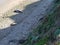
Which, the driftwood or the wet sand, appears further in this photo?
the wet sand

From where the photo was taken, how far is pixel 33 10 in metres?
15.0

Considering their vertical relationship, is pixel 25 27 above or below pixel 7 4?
below

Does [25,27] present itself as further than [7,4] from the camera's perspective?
No

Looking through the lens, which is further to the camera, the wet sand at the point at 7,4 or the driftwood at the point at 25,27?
the wet sand at the point at 7,4

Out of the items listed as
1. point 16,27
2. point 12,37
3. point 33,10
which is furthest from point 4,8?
point 12,37

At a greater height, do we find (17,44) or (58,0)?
(58,0)

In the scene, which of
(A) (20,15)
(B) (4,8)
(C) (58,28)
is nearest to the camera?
(C) (58,28)

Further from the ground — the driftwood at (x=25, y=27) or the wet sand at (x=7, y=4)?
the wet sand at (x=7, y=4)

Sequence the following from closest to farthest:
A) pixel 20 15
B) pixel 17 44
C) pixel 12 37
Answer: pixel 17 44 < pixel 12 37 < pixel 20 15

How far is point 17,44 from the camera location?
1059cm

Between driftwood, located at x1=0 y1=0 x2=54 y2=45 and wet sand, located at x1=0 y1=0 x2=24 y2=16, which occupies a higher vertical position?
wet sand, located at x1=0 y1=0 x2=24 y2=16

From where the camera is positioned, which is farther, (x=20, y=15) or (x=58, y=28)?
(x=20, y=15)

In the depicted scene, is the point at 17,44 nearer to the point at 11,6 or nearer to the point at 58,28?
the point at 58,28

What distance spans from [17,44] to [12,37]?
31.5 inches
